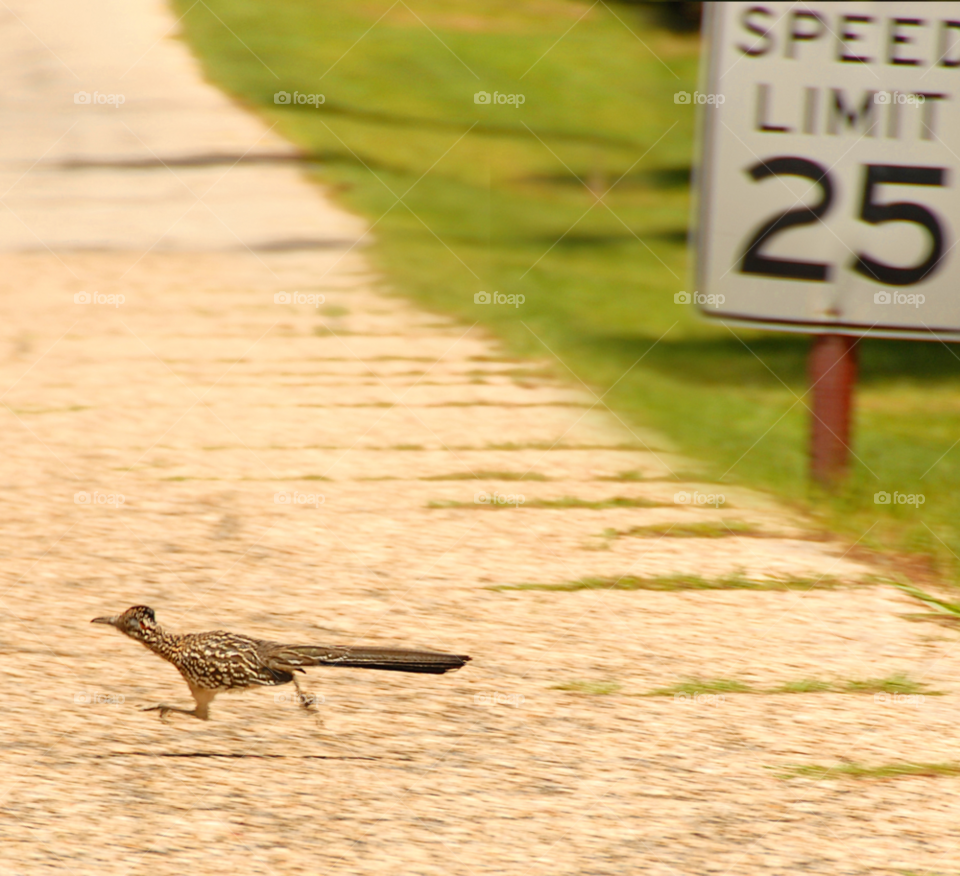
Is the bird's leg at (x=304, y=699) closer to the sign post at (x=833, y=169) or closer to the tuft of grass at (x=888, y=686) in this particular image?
the tuft of grass at (x=888, y=686)

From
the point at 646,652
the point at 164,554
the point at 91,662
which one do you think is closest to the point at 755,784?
the point at 646,652

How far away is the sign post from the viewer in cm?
389

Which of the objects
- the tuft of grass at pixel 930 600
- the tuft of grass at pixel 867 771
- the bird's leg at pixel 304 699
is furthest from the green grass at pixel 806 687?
the bird's leg at pixel 304 699

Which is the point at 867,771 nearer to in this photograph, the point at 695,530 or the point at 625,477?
the point at 695,530

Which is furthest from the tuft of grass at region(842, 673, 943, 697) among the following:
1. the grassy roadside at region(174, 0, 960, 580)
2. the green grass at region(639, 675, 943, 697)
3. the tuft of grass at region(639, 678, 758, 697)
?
the grassy roadside at region(174, 0, 960, 580)

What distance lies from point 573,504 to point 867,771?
1.67m

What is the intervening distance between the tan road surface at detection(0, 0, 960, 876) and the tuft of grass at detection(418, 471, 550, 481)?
0.06 ft

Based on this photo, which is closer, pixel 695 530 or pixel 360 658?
pixel 360 658

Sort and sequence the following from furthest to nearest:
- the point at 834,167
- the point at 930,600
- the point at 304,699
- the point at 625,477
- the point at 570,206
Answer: the point at 570,206, the point at 625,477, the point at 834,167, the point at 930,600, the point at 304,699

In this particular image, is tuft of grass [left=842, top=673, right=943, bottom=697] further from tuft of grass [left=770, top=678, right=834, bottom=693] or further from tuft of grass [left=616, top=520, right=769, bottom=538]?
tuft of grass [left=616, top=520, right=769, bottom=538]

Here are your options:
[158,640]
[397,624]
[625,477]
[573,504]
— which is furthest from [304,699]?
[625,477]

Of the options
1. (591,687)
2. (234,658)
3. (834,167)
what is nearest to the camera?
(234,658)

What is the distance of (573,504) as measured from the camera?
159 inches

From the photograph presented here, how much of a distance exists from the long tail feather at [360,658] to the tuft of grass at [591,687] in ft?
1.28
